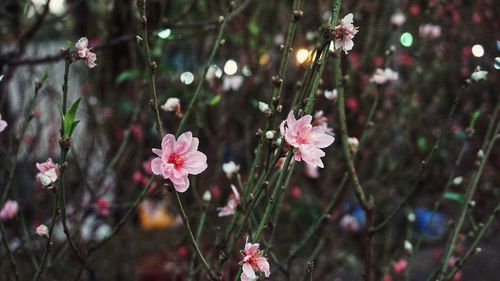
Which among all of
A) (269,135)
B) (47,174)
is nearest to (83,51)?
(47,174)

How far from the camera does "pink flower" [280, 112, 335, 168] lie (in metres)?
1.29

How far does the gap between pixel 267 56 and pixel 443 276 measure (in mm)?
3118


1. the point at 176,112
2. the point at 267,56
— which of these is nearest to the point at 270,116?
the point at 176,112

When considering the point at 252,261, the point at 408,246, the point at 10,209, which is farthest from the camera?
the point at 10,209

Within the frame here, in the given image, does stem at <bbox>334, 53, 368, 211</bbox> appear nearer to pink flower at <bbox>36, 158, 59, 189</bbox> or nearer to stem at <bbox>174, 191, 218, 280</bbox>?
stem at <bbox>174, 191, 218, 280</bbox>

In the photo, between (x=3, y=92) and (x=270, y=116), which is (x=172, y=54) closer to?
(x=3, y=92)

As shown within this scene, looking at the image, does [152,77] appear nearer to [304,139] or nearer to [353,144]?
[304,139]

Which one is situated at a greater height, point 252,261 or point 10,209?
point 252,261

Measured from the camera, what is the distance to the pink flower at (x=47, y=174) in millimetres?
1433

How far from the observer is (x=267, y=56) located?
15.6 feet

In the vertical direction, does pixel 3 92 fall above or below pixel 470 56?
below

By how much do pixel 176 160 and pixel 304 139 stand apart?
1.04 feet

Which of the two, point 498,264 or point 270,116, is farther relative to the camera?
point 498,264

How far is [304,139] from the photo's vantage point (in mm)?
1324
